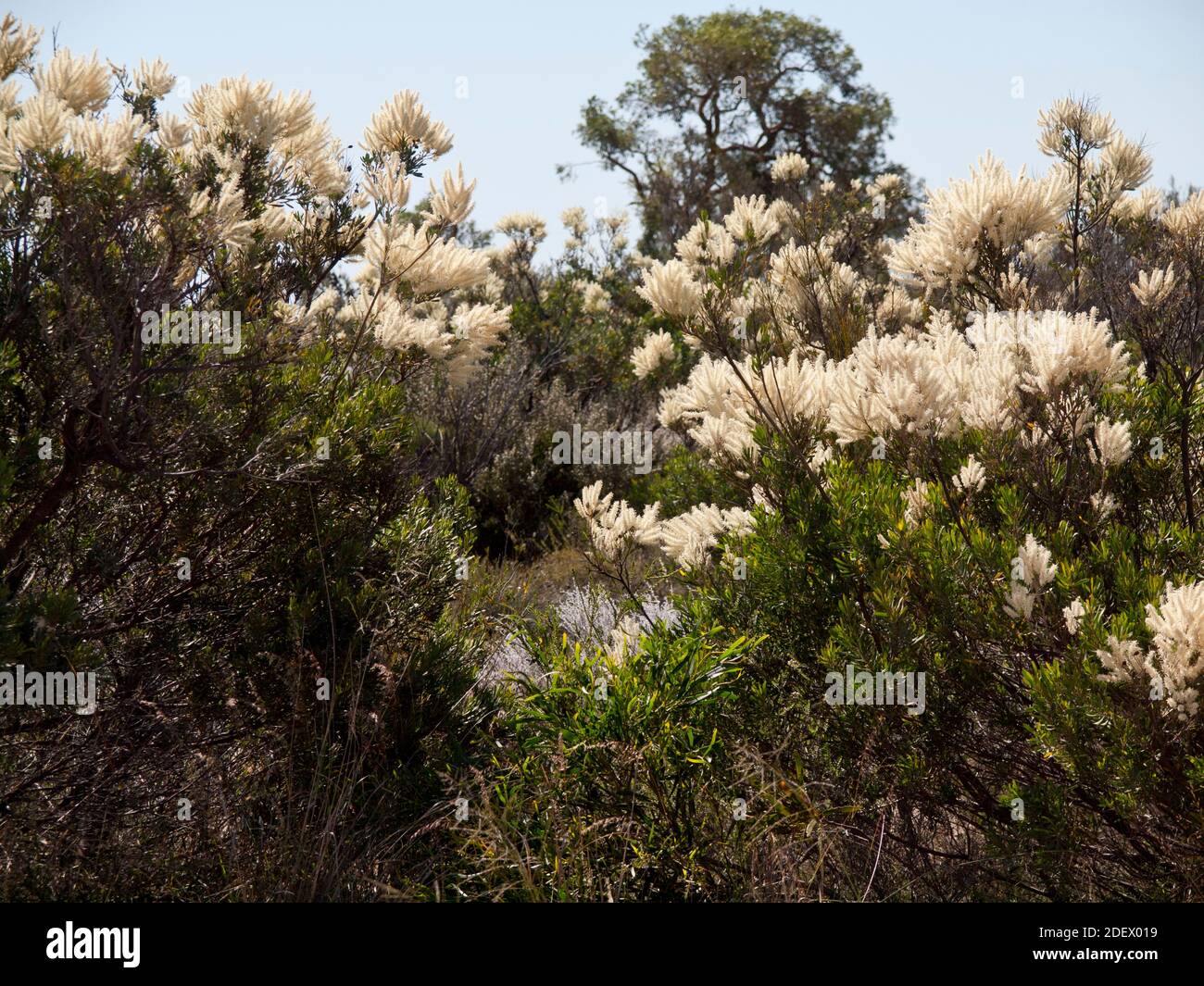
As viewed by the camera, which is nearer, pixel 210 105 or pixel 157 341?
pixel 157 341

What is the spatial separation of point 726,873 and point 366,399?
6.85 feet

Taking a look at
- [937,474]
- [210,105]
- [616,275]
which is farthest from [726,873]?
[616,275]

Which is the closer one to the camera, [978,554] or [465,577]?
[978,554]

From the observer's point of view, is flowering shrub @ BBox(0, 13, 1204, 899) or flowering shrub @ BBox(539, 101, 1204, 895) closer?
flowering shrub @ BBox(539, 101, 1204, 895)

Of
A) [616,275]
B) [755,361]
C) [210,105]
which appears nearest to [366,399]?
[210,105]

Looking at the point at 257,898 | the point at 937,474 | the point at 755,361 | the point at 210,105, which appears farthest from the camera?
the point at 210,105

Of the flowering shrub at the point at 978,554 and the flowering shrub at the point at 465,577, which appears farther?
the flowering shrub at the point at 465,577

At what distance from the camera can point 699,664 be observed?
10.2ft

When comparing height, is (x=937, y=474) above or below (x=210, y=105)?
below

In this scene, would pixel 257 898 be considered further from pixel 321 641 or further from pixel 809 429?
pixel 809 429
